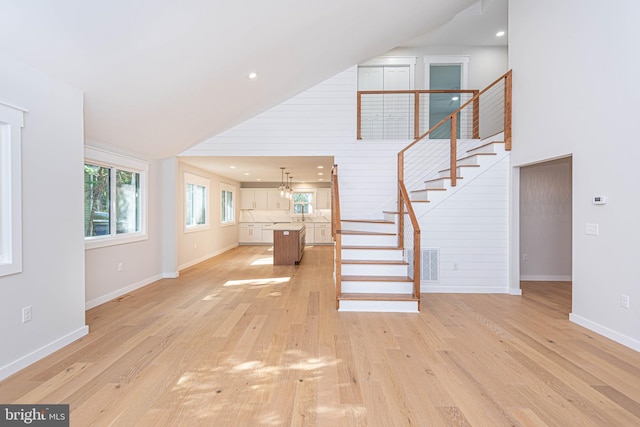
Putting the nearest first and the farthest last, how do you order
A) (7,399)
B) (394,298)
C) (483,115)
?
(7,399)
(394,298)
(483,115)

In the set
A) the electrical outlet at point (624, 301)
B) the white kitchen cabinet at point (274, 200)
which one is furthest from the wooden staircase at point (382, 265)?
the white kitchen cabinet at point (274, 200)

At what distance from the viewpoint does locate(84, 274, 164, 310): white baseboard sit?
13.6 feet

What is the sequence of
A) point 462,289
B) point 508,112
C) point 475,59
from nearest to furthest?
point 508,112, point 462,289, point 475,59

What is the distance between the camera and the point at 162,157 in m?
5.73

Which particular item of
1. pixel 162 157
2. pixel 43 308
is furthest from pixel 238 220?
pixel 43 308

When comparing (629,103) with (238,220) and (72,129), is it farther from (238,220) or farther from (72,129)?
(238,220)

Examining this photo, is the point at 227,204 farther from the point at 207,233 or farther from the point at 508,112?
the point at 508,112

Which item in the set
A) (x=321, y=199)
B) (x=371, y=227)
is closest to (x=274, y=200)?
(x=321, y=199)

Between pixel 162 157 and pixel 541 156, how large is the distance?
230 inches

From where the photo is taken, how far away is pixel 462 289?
196 inches

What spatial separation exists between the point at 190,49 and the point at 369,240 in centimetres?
326

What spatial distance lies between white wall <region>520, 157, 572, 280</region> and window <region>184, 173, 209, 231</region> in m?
6.58

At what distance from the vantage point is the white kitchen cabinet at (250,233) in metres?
11.3

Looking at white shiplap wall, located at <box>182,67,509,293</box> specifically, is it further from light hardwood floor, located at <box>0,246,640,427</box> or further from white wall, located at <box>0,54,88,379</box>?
white wall, located at <box>0,54,88,379</box>
